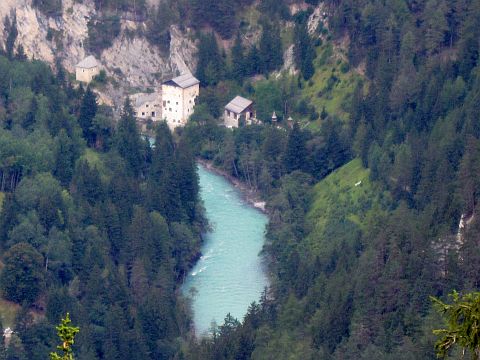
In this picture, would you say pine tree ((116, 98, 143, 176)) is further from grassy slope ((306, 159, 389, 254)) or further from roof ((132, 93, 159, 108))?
grassy slope ((306, 159, 389, 254))

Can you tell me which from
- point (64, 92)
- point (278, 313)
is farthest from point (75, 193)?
point (278, 313)

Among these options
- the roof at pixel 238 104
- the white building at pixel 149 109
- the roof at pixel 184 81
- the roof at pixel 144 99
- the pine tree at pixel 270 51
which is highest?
the pine tree at pixel 270 51

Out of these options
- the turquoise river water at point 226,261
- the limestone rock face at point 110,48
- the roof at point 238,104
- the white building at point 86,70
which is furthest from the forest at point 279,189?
the white building at point 86,70

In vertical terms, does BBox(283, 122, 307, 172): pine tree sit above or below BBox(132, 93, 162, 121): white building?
above

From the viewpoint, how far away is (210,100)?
3137 inches

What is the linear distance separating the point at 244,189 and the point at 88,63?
13929 mm

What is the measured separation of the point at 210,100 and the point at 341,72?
25.4ft

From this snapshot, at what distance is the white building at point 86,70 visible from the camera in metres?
81.8

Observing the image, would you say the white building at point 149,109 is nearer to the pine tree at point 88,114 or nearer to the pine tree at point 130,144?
the pine tree at point 88,114

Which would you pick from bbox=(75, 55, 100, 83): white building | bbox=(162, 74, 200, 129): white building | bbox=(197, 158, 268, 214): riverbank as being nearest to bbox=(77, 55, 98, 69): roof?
bbox=(75, 55, 100, 83): white building

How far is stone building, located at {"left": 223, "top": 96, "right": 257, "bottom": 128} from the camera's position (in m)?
78.3

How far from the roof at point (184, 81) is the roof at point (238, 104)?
2675 mm

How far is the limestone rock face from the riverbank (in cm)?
773

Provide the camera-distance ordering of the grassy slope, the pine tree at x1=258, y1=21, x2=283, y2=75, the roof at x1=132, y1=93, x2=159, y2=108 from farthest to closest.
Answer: the roof at x1=132, y1=93, x2=159, y2=108 < the pine tree at x1=258, y1=21, x2=283, y2=75 < the grassy slope
